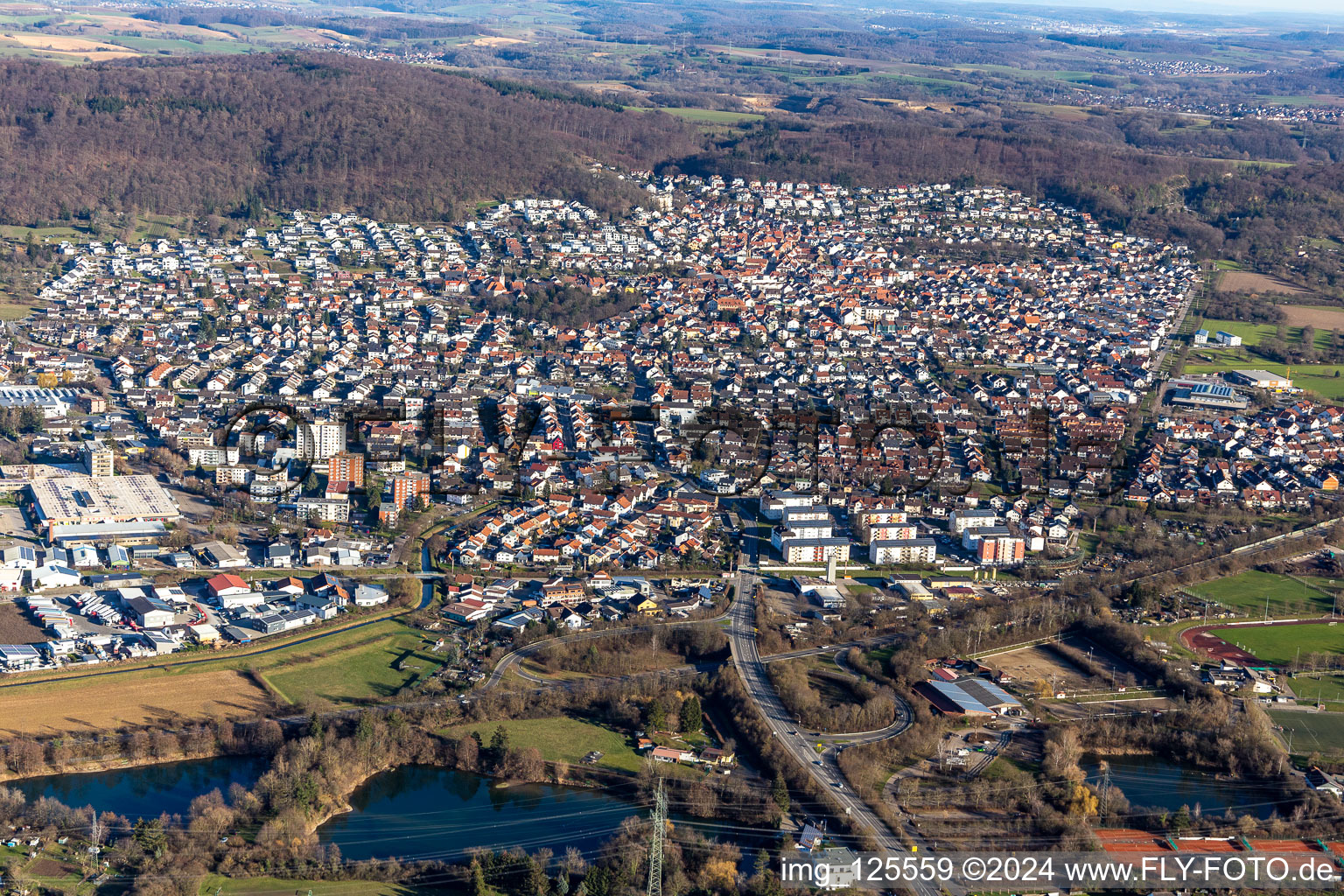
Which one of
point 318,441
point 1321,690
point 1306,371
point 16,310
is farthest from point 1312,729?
point 16,310

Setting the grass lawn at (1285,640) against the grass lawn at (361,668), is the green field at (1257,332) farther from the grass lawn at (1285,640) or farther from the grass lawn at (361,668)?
the grass lawn at (361,668)

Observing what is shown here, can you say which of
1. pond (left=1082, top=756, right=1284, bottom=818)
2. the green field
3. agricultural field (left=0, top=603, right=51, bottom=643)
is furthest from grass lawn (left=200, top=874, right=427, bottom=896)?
the green field

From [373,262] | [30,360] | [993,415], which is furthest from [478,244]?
[993,415]

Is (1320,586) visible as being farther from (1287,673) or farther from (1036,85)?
(1036,85)

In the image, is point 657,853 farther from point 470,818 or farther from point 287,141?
point 287,141

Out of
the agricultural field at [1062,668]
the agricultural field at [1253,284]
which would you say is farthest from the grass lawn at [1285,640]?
the agricultural field at [1253,284]

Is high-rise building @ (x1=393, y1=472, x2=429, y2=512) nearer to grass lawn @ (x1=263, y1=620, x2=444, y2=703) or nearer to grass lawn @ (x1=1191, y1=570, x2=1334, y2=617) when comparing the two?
grass lawn @ (x1=263, y1=620, x2=444, y2=703)
